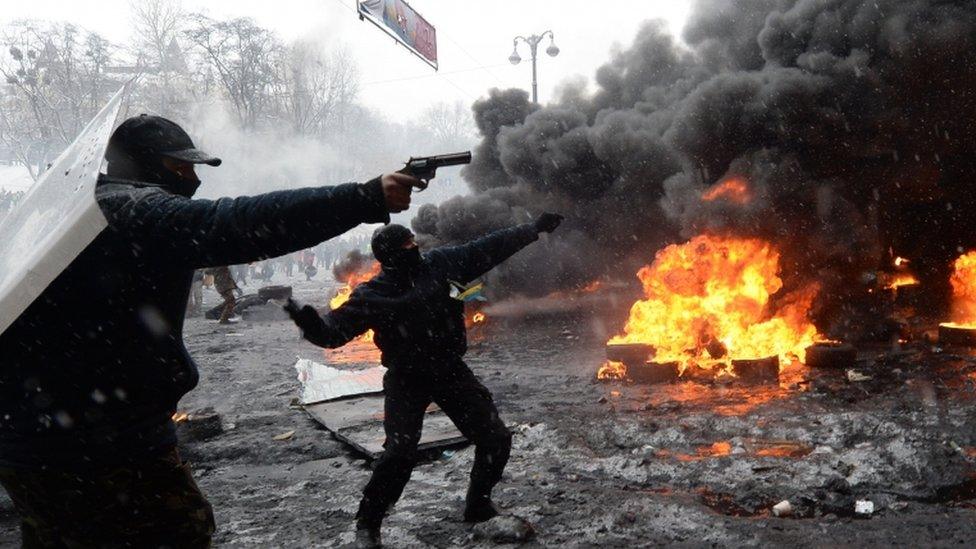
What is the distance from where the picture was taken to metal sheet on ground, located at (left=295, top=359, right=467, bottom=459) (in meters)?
5.57

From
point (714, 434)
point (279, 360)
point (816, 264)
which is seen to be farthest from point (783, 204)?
point (279, 360)

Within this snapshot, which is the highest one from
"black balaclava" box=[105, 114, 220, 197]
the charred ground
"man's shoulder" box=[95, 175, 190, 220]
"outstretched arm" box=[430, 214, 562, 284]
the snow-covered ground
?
the snow-covered ground

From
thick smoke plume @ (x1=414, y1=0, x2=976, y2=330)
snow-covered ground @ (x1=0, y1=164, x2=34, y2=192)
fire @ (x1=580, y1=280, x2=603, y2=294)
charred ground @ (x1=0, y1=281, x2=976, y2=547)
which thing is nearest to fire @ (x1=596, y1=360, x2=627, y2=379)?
charred ground @ (x1=0, y1=281, x2=976, y2=547)

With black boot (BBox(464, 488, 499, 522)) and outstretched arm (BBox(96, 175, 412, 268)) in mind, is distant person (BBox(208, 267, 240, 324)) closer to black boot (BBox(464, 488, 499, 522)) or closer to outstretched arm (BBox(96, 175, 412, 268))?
black boot (BBox(464, 488, 499, 522))

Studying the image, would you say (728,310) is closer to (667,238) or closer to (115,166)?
(667,238)

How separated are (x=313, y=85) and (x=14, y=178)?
17814 mm

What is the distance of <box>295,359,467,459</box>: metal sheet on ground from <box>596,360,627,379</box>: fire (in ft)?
8.60

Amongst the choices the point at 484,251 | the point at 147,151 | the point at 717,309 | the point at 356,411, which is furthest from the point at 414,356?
the point at 717,309

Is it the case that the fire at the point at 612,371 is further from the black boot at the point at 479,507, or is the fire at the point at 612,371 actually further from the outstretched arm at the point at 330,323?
the outstretched arm at the point at 330,323

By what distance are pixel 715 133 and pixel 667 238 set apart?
159 inches

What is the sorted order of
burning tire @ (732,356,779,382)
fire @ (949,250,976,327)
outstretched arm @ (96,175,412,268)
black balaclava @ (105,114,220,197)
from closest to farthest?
outstretched arm @ (96,175,412,268), black balaclava @ (105,114,220,197), burning tire @ (732,356,779,382), fire @ (949,250,976,327)

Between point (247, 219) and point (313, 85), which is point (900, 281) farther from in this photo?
point (313, 85)

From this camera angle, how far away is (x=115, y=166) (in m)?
2.03

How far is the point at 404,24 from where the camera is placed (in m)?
13.5
